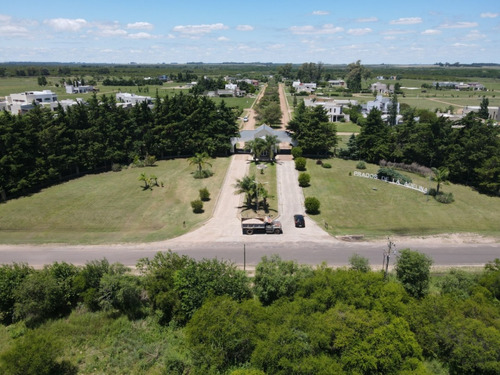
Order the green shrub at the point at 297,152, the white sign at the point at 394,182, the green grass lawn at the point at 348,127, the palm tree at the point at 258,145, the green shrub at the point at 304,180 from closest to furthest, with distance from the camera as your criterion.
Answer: the white sign at the point at 394,182 < the green shrub at the point at 304,180 < the palm tree at the point at 258,145 < the green shrub at the point at 297,152 < the green grass lawn at the point at 348,127

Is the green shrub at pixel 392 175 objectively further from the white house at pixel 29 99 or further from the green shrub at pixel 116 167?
the white house at pixel 29 99

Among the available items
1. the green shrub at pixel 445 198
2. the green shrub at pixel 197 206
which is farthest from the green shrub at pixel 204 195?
the green shrub at pixel 445 198

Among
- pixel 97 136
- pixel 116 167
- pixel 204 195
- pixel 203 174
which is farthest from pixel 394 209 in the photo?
pixel 97 136

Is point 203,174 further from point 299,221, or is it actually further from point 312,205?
point 299,221

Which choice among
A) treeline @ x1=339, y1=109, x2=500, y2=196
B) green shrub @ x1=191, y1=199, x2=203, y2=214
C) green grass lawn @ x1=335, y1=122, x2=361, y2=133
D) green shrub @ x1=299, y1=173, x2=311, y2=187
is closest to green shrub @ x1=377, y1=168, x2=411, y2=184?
treeline @ x1=339, y1=109, x2=500, y2=196

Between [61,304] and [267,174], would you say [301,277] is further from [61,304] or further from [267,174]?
[267,174]

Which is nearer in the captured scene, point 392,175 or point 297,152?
point 392,175
